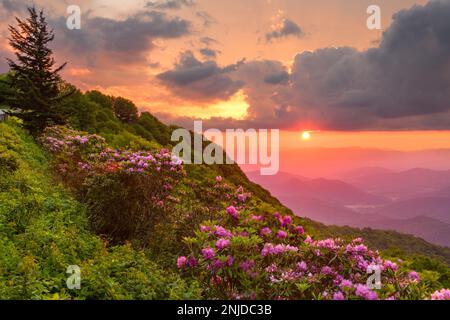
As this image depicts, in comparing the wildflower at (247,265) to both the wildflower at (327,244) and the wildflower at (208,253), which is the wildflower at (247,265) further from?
the wildflower at (327,244)


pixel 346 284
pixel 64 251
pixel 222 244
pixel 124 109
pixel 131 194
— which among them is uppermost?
pixel 124 109

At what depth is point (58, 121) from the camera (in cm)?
1891

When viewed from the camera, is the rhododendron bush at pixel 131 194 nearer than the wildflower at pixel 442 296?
No

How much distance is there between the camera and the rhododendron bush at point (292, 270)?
494 cm

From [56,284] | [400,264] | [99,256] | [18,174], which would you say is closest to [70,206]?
[18,174]

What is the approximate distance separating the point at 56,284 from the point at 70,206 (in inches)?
189

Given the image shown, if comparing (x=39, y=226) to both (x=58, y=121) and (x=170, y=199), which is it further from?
(x=58, y=121)

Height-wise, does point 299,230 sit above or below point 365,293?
above

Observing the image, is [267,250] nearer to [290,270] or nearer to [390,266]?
[290,270]

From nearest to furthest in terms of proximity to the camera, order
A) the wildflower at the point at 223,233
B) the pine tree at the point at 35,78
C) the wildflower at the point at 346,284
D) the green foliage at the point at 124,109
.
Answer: the wildflower at the point at 346,284 → the wildflower at the point at 223,233 → the pine tree at the point at 35,78 → the green foliage at the point at 124,109

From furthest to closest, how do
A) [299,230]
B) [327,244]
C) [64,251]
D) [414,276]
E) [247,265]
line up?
[64,251], [299,230], [327,244], [247,265], [414,276]

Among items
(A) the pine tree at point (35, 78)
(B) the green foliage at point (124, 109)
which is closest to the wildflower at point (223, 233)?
(A) the pine tree at point (35, 78)

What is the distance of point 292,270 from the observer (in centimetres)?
542

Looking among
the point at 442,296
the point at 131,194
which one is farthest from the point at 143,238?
the point at 442,296
